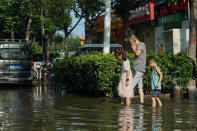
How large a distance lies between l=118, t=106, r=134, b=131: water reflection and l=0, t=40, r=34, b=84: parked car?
34.5 ft

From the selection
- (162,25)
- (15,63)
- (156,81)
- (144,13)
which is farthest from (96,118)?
(144,13)

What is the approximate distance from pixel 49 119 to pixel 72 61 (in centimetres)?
868

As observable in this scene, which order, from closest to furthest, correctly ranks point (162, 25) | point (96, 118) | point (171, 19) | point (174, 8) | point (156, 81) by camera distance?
point (96, 118) < point (156, 81) < point (174, 8) < point (171, 19) < point (162, 25)

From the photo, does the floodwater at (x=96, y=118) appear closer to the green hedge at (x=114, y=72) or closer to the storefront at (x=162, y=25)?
the green hedge at (x=114, y=72)

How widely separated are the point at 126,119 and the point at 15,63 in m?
12.5

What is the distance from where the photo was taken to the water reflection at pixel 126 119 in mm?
7381

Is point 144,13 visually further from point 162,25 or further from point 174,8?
point 174,8

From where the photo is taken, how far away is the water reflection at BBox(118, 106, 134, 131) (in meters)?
7.38

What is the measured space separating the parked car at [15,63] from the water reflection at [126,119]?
414 inches

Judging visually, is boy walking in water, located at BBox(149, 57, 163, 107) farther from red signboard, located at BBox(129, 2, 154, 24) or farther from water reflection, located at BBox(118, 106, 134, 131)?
red signboard, located at BBox(129, 2, 154, 24)

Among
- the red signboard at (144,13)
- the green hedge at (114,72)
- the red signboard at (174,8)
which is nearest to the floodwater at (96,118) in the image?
the green hedge at (114,72)

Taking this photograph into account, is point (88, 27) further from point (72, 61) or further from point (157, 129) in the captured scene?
point (157, 129)

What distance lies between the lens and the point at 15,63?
20.1m

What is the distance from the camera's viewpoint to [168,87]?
14.3 metres
